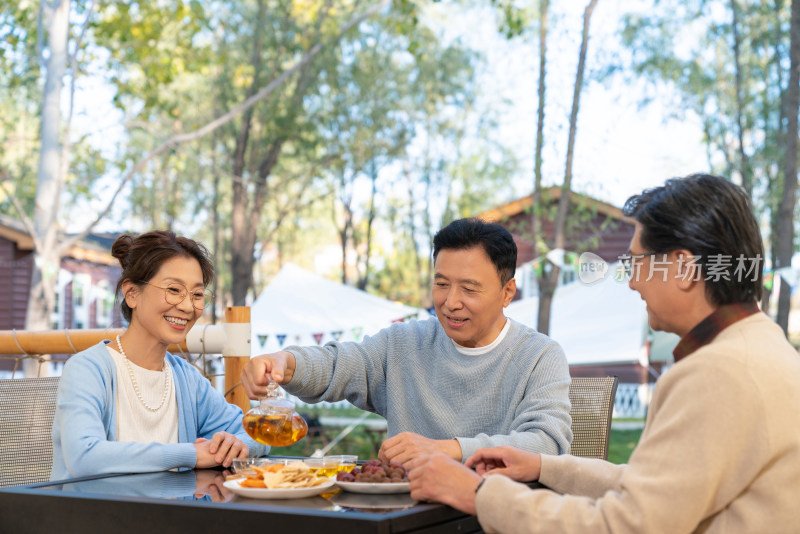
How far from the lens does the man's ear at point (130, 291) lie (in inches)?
99.0

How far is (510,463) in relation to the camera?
1.84m

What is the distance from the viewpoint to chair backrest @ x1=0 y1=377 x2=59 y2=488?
2611mm

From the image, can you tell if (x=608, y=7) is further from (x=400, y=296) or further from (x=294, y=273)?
(x=400, y=296)

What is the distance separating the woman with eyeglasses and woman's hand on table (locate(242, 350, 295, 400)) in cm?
18

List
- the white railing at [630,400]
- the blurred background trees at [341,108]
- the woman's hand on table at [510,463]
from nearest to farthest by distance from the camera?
the woman's hand on table at [510,463]
the blurred background trees at [341,108]
the white railing at [630,400]

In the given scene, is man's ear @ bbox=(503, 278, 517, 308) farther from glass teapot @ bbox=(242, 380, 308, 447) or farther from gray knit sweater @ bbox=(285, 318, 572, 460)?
glass teapot @ bbox=(242, 380, 308, 447)

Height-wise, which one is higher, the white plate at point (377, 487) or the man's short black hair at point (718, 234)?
the man's short black hair at point (718, 234)

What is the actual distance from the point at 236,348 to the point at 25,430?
78 centimetres

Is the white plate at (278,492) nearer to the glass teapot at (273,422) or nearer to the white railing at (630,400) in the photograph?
the glass teapot at (273,422)

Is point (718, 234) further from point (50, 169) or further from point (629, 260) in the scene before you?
point (50, 169)

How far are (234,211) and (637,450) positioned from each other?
1608 cm

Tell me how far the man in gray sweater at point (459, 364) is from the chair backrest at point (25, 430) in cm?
86

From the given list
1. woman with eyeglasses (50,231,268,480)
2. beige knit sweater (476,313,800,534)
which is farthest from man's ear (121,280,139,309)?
beige knit sweater (476,313,800,534)

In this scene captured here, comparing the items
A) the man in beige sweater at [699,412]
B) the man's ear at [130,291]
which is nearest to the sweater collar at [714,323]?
the man in beige sweater at [699,412]
